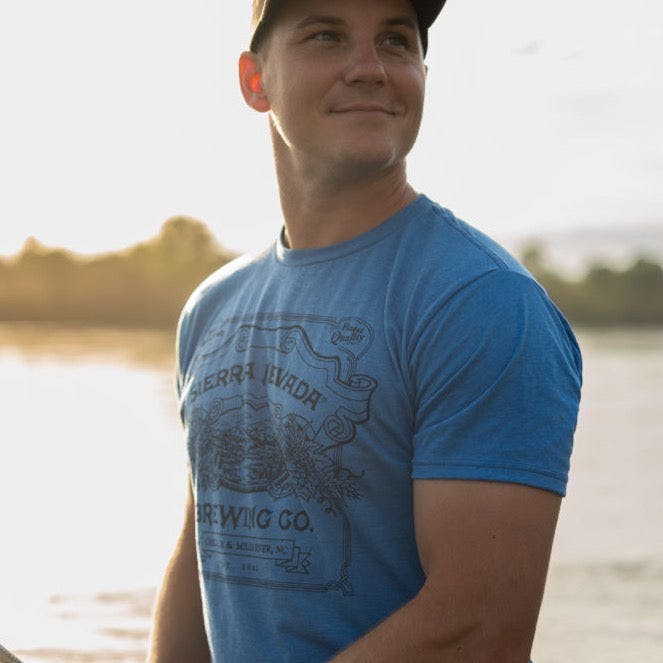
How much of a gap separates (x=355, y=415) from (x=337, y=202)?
397 mm

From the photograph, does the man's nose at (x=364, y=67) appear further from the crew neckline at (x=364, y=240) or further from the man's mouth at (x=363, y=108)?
the crew neckline at (x=364, y=240)

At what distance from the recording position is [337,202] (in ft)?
6.29

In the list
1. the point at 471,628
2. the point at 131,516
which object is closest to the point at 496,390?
the point at 471,628

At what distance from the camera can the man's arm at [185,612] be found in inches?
83.7

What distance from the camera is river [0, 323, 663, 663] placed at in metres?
6.69

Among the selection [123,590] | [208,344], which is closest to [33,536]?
[123,590]

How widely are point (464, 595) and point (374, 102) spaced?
74 cm

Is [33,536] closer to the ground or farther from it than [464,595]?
closer to the ground

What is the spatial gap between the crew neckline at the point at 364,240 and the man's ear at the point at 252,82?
0.96 ft

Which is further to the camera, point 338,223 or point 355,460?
point 338,223

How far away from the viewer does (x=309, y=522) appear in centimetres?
174

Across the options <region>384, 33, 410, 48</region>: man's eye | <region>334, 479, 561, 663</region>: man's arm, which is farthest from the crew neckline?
<region>334, 479, 561, 663</region>: man's arm

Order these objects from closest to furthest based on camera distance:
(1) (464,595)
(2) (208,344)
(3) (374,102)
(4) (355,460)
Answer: (1) (464,595), (4) (355,460), (3) (374,102), (2) (208,344)

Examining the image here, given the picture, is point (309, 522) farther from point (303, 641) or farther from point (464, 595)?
point (464, 595)
